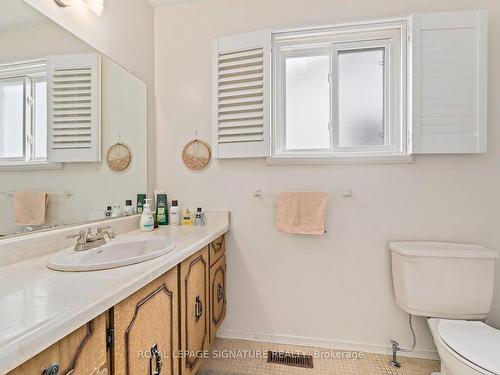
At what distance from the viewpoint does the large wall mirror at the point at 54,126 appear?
972 mm

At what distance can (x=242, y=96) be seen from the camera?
1726 millimetres

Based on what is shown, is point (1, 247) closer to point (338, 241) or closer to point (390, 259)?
point (338, 241)

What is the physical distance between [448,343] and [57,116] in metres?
2.02

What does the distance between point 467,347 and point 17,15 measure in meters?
2.30

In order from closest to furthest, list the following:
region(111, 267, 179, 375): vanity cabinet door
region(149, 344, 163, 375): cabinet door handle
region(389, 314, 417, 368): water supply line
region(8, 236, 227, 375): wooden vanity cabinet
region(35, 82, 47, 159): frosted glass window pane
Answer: region(8, 236, 227, 375): wooden vanity cabinet, region(111, 267, 179, 375): vanity cabinet door, region(149, 344, 163, 375): cabinet door handle, region(35, 82, 47, 159): frosted glass window pane, region(389, 314, 417, 368): water supply line

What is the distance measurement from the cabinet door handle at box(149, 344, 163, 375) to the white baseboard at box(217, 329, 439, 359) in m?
0.94

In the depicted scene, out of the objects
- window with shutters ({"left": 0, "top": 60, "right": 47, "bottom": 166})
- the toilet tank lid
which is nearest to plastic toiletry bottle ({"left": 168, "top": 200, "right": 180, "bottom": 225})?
window with shutters ({"left": 0, "top": 60, "right": 47, "bottom": 166})

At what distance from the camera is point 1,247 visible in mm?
908

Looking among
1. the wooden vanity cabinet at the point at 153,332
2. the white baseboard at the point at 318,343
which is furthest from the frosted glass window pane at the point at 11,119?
the white baseboard at the point at 318,343

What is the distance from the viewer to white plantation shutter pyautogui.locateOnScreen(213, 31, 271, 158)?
1684 mm

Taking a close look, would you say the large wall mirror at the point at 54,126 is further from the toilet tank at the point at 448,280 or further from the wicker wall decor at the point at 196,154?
the toilet tank at the point at 448,280

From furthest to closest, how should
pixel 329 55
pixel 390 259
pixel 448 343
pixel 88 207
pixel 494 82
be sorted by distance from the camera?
1. pixel 329 55
2. pixel 390 259
3. pixel 494 82
4. pixel 88 207
5. pixel 448 343

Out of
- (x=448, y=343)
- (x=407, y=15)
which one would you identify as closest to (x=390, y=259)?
(x=448, y=343)

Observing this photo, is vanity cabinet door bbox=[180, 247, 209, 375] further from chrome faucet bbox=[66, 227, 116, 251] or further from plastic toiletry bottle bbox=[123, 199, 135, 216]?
plastic toiletry bottle bbox=[123, 199, 135, 216]
